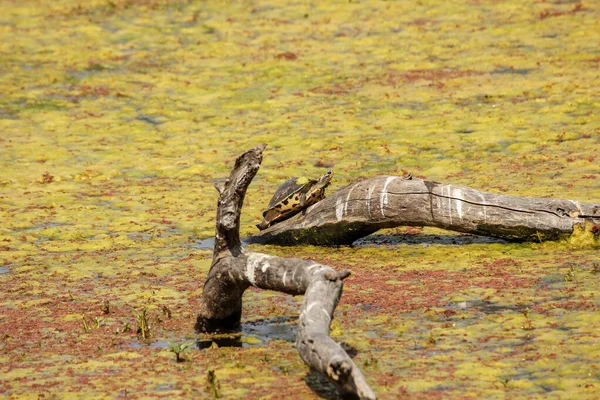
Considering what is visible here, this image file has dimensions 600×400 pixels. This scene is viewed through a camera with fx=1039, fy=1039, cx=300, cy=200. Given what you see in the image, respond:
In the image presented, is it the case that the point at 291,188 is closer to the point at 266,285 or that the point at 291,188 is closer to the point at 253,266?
the point at 253,266

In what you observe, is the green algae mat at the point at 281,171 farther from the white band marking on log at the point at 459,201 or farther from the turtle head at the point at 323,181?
the turtle head at the point at 323,181

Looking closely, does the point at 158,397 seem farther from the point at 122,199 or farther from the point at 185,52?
the point at 185,52

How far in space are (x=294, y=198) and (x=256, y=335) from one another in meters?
3.06

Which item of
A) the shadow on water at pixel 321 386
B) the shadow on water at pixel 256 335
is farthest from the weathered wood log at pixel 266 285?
the shadow on water at pixel 321 386

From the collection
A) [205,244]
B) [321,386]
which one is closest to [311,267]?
[321,386]

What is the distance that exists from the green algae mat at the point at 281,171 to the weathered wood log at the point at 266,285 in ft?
1.18

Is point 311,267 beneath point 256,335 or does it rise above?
above

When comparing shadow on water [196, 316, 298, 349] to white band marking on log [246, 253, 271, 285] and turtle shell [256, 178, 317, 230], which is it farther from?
turtle shell [256, 178, 317, 230]

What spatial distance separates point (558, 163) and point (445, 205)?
3.61 meters

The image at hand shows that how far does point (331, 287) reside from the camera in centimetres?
745

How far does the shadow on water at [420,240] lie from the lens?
11.2 m

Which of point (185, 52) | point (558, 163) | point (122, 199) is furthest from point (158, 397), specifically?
point (185, 52)

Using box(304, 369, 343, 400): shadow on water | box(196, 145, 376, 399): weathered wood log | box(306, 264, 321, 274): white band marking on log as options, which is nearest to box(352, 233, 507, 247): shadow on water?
box(196, 145, 376, 399): weathered wood log

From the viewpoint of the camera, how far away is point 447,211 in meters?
10.6
